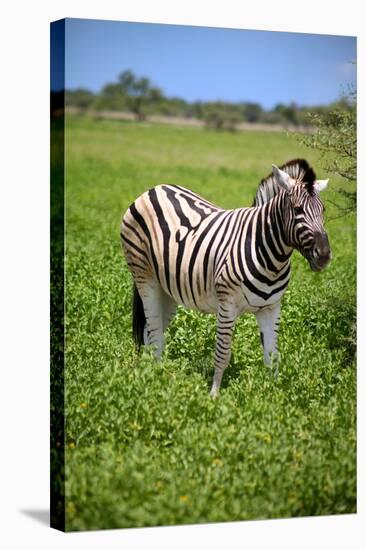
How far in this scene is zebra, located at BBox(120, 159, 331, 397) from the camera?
8.02 metres

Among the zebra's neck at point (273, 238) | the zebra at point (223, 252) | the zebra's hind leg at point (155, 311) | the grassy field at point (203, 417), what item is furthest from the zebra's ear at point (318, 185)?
the zebra's hind leg at point (155, 311)

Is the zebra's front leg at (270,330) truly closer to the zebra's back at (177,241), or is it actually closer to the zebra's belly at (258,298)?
the zebra's belly at (258,298)

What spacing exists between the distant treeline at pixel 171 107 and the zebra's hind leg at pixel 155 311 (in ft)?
41.1

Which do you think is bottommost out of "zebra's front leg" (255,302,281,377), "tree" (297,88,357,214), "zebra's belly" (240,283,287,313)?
"zebra's front leg" (255,302,281,377)

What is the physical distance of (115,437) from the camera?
24.4ft

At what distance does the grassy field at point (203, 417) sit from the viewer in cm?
701

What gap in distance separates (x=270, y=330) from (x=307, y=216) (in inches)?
43.4

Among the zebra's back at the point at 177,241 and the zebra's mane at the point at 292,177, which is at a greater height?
the zebra's mane at the point at 292,177

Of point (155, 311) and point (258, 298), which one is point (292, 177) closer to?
point (258, 298)

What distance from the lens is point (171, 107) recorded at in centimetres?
2970

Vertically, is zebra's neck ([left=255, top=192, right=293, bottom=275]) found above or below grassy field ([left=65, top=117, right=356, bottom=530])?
above

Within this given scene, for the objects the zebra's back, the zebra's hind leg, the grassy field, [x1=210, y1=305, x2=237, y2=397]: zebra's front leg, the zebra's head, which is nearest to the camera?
the grassy field

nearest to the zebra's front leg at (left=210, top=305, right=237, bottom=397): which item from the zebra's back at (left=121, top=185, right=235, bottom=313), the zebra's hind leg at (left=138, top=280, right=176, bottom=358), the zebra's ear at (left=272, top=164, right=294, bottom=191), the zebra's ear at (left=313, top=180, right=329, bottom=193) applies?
the zebra's back at (left=121, top=185, right=235, bottom=313)

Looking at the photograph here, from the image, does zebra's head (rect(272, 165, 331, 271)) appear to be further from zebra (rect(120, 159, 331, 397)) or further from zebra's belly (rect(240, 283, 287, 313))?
zebra's belly (rect(240, 283, 287, 313))
